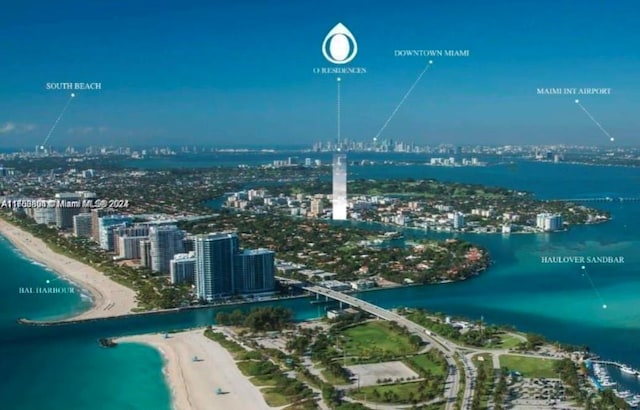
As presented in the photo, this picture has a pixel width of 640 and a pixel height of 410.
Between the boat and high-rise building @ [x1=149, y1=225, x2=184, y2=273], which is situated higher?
high-rise building @ [x1=149, y1=225, x2=184, y2=273]

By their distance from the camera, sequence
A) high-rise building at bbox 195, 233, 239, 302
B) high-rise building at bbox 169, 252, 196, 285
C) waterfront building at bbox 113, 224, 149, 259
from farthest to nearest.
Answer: waterfront building at bbox 113, 224, 149, 259
high-rise building at bbox 169, 252, 196, 285
high-rise building at bbox 195, 233, 239, 302

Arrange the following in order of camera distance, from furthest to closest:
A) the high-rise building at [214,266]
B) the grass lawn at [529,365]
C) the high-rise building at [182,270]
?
the high-rise building at [182,270]
the high-rise building at [214,266]
the grass lawn at [529,365]

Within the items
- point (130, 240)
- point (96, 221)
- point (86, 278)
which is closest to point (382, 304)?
point (86, 278)

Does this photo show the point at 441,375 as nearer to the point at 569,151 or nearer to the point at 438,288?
the point at 438,288

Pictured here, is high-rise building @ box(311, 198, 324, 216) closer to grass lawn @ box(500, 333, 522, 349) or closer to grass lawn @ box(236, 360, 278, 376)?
grass lawn @ box(500, 333, 522, 349)

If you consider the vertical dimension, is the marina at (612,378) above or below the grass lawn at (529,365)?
below

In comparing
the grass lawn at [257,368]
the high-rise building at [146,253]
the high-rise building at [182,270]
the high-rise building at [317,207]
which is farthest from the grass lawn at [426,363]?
the high-rise building at [317,207]

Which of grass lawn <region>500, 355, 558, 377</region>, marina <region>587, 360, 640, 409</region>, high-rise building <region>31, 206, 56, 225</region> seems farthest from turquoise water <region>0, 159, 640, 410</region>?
high-rise building <region>31, 206, 56, 225</region>

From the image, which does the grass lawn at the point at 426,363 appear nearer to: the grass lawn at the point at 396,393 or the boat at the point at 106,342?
the grass lawn at the point at 396,393

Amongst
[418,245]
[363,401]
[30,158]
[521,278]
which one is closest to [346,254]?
[418,245]
